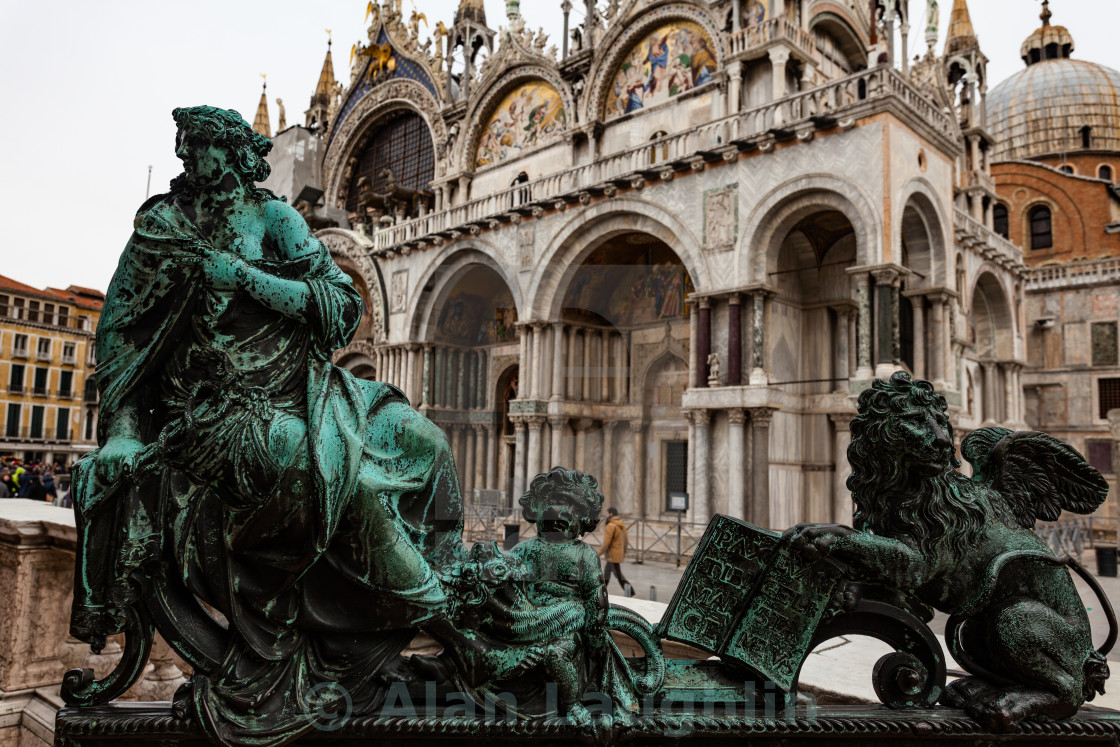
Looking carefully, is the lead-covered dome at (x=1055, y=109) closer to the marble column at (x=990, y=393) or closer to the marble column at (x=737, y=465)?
the marble column at (x=990, y=393)

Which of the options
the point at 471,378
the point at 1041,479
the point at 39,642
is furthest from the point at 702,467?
the point at 1041,479

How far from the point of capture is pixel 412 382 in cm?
2023

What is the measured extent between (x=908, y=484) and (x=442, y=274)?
60.6ft

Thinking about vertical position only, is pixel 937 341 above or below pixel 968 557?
above

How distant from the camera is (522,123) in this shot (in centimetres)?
2116

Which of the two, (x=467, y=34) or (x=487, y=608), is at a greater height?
(x=467, y=34)

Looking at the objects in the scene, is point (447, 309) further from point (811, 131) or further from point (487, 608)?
point (487, 608)

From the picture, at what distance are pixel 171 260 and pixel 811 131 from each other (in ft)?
42.6

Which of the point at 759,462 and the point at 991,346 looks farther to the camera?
the point at 991,346

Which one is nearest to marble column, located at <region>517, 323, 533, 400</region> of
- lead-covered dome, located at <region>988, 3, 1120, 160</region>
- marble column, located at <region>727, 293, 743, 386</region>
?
marble column, located at <region>727, 293, 743, 386</region>

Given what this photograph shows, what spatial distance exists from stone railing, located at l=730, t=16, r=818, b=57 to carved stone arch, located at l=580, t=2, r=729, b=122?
1.62 m

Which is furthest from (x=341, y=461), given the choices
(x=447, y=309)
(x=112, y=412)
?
(x=447, y=309)

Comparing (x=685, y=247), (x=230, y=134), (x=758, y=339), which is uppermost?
(x=685, y=247)

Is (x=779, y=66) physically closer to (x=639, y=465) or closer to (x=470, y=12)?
(x=639, y=465)
